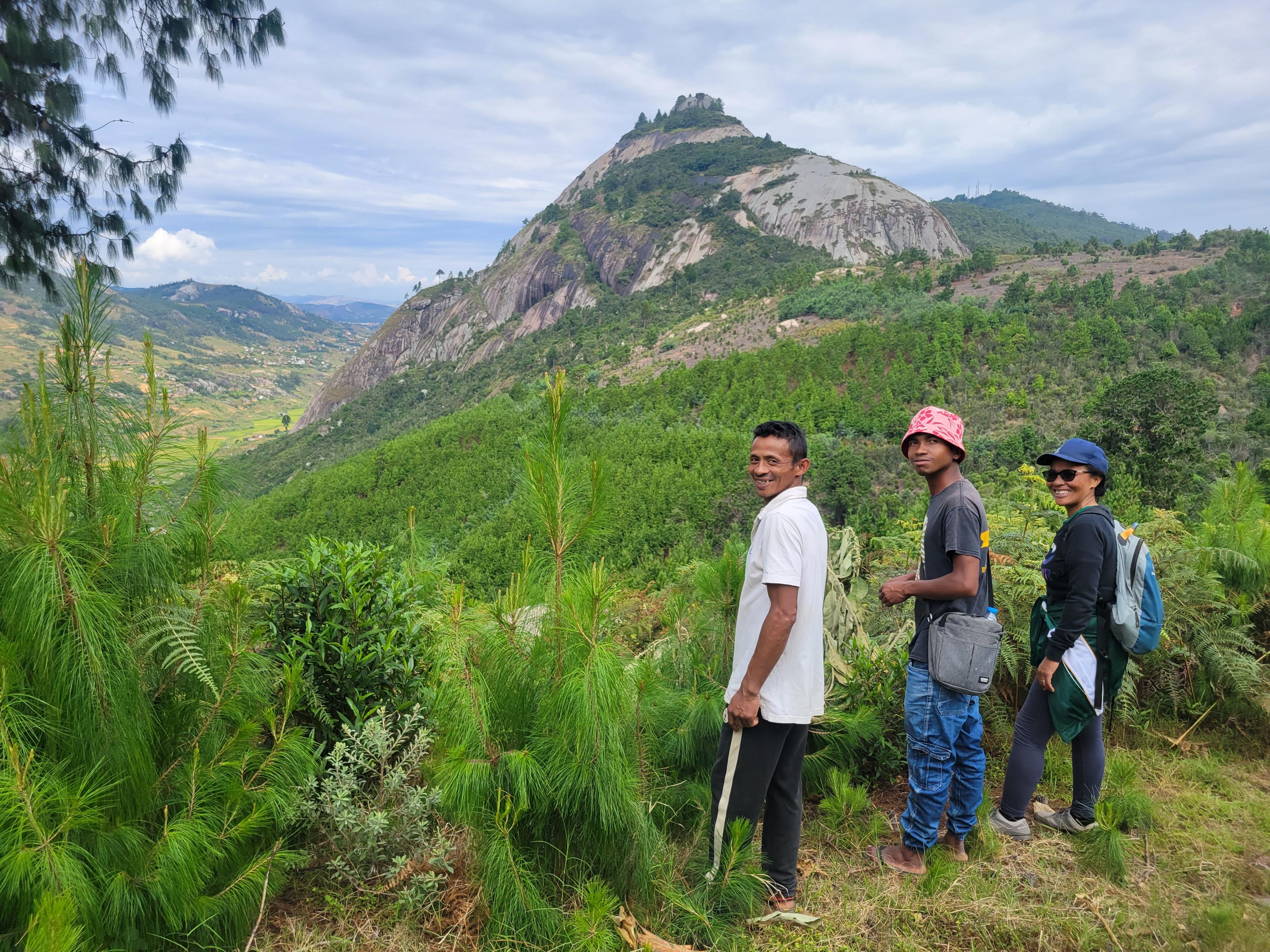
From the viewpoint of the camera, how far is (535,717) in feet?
5.52

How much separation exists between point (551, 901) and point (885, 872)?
1140 millimetres

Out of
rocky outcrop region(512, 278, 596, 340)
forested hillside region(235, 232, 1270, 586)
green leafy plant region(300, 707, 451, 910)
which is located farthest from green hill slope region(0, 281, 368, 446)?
rocky outcrop region(512, 278, 596, 340)

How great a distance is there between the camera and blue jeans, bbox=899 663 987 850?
207cm

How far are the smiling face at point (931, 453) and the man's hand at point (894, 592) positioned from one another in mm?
360

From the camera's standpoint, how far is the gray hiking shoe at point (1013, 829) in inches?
89.6

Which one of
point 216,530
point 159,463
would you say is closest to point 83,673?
point 216,530

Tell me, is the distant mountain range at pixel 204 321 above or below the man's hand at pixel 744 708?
above

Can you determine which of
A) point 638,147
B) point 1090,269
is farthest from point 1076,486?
point 638,147

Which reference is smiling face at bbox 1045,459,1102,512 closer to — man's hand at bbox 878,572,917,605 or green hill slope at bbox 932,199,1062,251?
man's hand at bbox 878,572,917,605

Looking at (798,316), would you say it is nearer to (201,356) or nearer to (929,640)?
(929,640)

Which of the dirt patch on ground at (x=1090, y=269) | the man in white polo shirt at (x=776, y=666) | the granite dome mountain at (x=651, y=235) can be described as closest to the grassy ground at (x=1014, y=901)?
the man in white polo shirt at (x=776, y=666)

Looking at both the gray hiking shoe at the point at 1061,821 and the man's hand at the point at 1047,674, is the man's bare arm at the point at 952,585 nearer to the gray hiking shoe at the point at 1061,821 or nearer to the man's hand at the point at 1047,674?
the man's hand at the point at 1047,674

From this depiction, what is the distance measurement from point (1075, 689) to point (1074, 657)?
4.2 inches

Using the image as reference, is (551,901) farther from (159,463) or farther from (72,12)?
(72,12)
